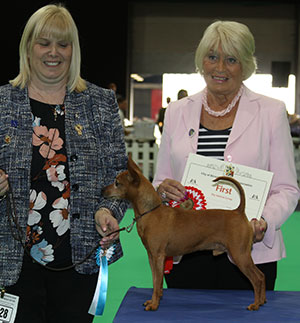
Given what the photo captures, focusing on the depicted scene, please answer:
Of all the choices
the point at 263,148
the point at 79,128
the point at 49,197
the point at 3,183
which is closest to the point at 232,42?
the point at 263,148

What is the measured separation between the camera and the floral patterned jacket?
1.93 m

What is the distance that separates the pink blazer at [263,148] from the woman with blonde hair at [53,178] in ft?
1.04

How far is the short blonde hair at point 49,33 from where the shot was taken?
200 centimetres

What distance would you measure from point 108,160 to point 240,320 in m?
0.77

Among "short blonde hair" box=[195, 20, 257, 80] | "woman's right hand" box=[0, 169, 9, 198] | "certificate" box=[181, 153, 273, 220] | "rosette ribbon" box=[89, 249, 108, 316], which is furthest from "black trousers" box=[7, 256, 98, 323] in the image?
"short blonde hair" box=[195, 20, 257, 80]

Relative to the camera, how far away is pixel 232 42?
2193mm

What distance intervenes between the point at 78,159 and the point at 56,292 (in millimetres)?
507

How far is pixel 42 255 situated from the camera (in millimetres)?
1989

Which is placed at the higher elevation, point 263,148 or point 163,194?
point 263,148

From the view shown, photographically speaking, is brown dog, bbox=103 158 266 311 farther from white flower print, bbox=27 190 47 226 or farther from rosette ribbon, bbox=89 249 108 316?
white flower print, bbox=27 190 47 226

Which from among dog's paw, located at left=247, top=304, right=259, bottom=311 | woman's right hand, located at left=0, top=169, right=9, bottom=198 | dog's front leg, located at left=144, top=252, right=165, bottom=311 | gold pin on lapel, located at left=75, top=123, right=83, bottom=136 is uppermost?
gold pin on lapel, located at left=75, top=123, right=83, bottom=136

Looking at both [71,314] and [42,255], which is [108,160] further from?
[71,314]

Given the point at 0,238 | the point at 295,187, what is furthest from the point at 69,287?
the point at 295,187

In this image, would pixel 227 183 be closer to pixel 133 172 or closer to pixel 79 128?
pixel 133 172
